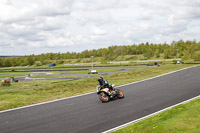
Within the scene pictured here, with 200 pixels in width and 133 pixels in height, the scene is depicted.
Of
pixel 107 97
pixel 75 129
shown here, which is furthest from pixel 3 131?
pixel 107 97

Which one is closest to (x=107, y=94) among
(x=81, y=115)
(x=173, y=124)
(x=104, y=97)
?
(x=104, y=97)

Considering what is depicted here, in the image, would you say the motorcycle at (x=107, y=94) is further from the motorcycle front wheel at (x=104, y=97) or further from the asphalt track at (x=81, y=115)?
the asphalt track at (x=81, y=115)

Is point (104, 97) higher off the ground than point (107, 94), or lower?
lower

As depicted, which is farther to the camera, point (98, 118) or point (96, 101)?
point (96, 101)

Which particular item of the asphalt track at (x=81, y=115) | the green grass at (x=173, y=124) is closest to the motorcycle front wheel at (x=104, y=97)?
the asphalt track at (x=81, y=115)

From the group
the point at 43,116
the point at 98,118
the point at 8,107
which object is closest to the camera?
the point at 98,118

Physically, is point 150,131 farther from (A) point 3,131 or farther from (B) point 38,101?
(B) point 38,101

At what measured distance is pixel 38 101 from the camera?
1512 cm

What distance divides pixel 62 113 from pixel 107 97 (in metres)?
3.72

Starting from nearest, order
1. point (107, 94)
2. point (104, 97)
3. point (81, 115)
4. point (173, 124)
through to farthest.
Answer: point (173, 124) < point (81, 115) < point (104, 97) < point (107, 94)

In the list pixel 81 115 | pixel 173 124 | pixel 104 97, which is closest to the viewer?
pixel 173 124

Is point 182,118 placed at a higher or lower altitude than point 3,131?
higher

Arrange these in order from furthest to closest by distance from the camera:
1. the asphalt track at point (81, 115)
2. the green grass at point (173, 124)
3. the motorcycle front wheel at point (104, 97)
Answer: the motorcycle front wheel at point (104, 97), the asphalt track at point (81, 115), the green grass at point (173, 124)

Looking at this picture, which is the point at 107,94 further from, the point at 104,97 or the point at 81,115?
the point at 81,115
